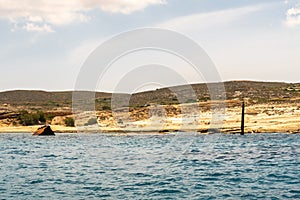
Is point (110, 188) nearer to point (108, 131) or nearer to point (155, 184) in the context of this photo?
point (155, 184)

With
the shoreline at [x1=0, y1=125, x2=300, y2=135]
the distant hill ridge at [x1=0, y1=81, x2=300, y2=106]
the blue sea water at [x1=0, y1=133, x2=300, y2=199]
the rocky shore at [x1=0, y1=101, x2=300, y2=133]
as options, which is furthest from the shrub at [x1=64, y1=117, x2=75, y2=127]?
the blue sea water at [x1=0, y1=133, x2=300, y2=199]

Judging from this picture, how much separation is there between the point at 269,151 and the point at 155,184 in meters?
18.0

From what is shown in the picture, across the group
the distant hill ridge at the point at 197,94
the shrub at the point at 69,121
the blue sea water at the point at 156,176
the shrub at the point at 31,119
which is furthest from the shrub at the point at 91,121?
the blue sea water at the point at 156,176

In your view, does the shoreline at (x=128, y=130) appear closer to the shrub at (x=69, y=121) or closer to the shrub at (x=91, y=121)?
the shrub at (x=69, y=121)

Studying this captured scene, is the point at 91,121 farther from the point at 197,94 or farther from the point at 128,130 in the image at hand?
the point at 197,94

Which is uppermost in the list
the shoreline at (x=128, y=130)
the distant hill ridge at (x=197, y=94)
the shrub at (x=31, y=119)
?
the distant hill ridge at (x=197, y=94)

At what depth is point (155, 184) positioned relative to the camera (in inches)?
902


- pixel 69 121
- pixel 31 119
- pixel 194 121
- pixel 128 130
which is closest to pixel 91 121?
pixel 69 121

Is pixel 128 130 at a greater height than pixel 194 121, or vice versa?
pixel 194 121

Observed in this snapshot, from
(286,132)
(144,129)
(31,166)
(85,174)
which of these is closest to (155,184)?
(85,174)

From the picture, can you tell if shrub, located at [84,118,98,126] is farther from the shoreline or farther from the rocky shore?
the shoreline

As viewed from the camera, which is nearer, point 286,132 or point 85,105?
point 286,132

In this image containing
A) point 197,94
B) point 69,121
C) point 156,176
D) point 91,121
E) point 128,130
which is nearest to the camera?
point 156,176

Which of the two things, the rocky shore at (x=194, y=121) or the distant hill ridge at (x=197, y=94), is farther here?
the distant hill ridge at (x=197, y=94)
